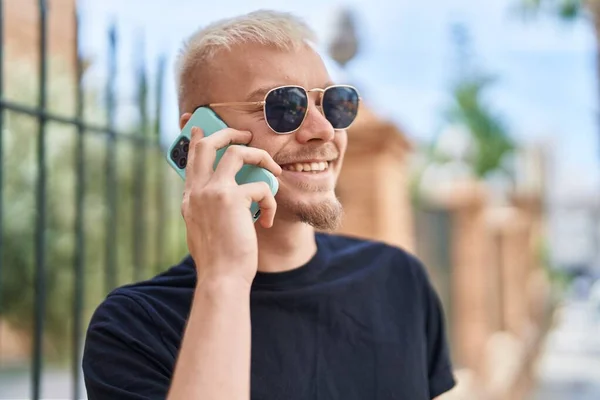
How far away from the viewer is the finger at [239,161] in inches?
53.9

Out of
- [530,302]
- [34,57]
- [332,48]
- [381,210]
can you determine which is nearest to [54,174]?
[34,57]

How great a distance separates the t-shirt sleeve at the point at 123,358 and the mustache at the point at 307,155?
45 cm

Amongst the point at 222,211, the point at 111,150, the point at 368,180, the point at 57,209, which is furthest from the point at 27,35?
the point at 222,211

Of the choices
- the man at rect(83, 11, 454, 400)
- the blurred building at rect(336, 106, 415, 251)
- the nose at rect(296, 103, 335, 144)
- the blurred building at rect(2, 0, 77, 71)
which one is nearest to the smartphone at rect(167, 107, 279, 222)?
the man at rect(83, 11, 454, 400)

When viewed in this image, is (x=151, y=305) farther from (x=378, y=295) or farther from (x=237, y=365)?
(x=378, y=295)

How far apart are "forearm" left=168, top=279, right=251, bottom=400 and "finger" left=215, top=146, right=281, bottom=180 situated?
0.20 m

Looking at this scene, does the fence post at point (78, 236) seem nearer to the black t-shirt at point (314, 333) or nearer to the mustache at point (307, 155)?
the black t-shirt at point (314, 333)

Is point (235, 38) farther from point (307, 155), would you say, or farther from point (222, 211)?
point (222, 211)

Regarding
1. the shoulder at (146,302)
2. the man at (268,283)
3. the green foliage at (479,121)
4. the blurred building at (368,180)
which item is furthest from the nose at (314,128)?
the green foliage at (479,121)

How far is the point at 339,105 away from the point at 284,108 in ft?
0.54

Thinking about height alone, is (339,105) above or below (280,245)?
above

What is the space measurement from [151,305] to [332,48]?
13.7ft

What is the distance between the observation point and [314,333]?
5.40 ft

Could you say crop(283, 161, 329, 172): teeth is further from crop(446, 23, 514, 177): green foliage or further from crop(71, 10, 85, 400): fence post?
crop(446, 23, 514, 177): green foliage
